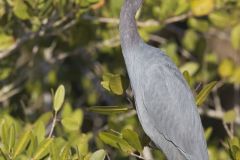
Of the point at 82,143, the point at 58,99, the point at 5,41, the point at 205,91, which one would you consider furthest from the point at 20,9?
the point at 205,91

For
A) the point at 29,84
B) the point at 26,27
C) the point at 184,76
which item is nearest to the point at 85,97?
the point at 29,84

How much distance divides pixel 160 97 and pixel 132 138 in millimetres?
167

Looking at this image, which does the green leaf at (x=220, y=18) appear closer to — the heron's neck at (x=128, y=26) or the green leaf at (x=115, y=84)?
the heron's neck at (x=128, y=26)

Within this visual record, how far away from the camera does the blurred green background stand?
2.25 m

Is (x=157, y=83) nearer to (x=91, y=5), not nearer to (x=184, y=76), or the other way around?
(x=184, y=76)

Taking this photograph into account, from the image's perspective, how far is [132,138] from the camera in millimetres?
2100

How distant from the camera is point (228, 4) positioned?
2.95 metres

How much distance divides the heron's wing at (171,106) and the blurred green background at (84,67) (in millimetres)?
82

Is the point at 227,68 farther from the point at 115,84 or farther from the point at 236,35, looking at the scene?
the point at 115,84

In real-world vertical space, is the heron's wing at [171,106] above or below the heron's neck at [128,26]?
below

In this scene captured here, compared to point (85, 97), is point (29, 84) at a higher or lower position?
higher

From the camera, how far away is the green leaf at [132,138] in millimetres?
2076

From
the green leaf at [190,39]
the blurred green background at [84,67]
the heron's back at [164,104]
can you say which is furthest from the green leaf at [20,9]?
the green leaf at [190,39]

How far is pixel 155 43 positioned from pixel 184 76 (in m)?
1.70
